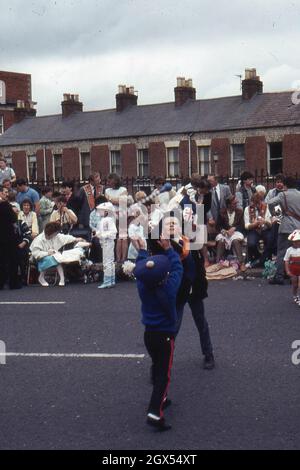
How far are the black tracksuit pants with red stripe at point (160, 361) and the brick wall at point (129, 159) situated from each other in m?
39.8

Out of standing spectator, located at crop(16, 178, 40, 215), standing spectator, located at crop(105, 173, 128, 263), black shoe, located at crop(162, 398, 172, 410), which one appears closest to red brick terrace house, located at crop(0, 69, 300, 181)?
standing spectator, located at crop(16, 178, 40, 215)

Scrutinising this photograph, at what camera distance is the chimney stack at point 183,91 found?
150 feet

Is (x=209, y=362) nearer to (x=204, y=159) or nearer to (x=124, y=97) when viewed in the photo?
(x=204, y=159)

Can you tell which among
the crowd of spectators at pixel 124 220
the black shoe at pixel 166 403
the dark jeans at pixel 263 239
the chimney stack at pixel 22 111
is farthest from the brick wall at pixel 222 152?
the black shoe at pixel 166 403

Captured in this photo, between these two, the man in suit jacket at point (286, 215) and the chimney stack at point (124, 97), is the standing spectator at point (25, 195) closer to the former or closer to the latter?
the man in suit jacket at point (286, 215)

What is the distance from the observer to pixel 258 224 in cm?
1589

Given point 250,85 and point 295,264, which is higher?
point 250,85

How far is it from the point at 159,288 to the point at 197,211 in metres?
3.65

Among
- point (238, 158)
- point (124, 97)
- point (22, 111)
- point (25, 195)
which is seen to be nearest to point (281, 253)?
point (25, 195)

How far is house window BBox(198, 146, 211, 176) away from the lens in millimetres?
43531

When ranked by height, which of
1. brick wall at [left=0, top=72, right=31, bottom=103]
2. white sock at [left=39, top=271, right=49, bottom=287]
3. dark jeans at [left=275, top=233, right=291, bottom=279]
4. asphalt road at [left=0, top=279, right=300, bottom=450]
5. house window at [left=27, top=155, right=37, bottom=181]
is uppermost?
brick wall at [left=0, top=72, right=31, bottom=103]

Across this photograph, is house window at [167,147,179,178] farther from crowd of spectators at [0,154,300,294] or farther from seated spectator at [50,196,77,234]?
seated spectator at [50,196,77,234]

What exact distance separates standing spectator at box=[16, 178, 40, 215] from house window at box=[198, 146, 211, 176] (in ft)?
86.0

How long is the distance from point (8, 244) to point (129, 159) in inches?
1236
